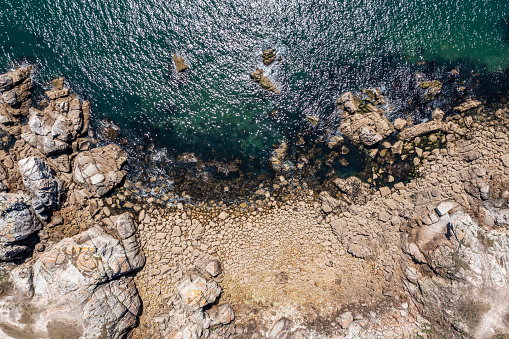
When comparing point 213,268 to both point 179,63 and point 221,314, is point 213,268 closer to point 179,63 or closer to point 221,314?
point 221,314

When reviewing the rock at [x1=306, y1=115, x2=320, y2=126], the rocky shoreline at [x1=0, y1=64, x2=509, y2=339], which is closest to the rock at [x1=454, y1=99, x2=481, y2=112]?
the rocky shoreline at [x1=0, y1=64, x2=509, y2=339]

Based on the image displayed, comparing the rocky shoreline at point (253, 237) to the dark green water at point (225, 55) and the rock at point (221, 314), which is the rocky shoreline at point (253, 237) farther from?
the dark green water at point (225, 55)

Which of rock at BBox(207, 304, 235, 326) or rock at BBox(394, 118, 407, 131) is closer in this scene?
rock at BBox(207, 304, 235, 326)

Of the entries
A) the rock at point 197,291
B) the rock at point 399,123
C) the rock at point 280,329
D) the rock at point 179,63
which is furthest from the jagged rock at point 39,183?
the rock at point 399,123

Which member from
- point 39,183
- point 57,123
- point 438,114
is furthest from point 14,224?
point 438,114

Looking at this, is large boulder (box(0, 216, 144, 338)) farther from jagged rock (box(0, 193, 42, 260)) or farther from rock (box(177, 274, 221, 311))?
rock (box(177, 274, 221, 311))
